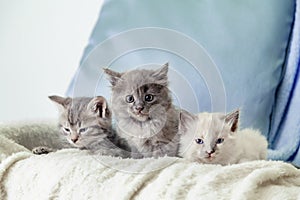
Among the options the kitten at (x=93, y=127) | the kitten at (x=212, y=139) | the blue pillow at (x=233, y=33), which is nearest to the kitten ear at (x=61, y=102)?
the kitten at (x=93, y=127)

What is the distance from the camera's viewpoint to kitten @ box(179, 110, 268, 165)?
0.94 metres

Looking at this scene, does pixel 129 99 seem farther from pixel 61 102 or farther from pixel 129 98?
pixel 61 102

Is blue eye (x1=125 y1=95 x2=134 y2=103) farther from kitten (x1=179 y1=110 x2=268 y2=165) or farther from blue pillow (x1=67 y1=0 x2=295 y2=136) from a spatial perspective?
blue pillow (x1=67 y1=0 x2=295 y2=136)

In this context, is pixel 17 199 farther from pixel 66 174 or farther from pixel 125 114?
pixel 125 114

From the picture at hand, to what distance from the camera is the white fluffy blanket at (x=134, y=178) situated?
77cm

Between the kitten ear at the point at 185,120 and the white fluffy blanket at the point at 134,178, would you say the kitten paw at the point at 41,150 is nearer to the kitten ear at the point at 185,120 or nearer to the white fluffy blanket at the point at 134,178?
the white fluffy blanket at the point at 134,178

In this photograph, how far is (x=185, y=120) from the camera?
3.16ft

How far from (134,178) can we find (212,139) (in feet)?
0.61

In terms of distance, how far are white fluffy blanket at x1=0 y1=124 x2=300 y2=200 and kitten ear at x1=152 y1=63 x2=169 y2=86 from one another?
17 centimetres

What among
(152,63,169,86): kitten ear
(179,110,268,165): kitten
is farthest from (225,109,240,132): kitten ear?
(152,63,169,86): kitten ear

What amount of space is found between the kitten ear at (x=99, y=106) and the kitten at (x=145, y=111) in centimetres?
3

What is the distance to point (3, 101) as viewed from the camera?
1.96 m

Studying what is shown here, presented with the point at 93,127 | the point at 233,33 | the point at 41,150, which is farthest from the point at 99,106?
the point at 233,33

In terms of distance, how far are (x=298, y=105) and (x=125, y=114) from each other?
0.55 meters
